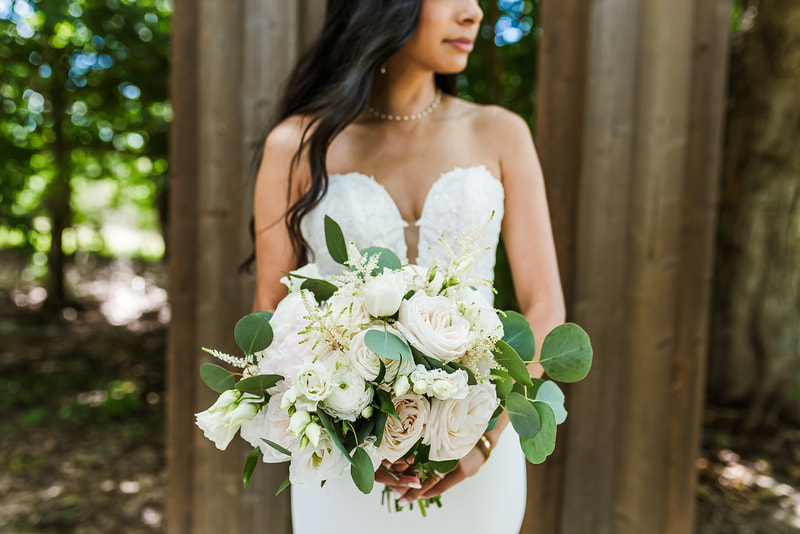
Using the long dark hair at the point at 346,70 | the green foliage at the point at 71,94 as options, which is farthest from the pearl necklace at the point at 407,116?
the green foliage at the point at 71,94

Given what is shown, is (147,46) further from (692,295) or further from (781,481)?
(781,481)

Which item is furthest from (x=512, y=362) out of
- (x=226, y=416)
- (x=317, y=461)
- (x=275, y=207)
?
(x=275, y=207)

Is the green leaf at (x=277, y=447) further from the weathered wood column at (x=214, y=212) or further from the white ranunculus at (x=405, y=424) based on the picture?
the weathered wood column at (x=214, y=212)

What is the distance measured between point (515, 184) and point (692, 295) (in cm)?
112

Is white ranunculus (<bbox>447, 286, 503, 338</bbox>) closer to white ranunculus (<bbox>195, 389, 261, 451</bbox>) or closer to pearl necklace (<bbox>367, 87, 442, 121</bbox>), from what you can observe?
white ranunculus (<bbox>195, 389, 261, 451</bbox>)

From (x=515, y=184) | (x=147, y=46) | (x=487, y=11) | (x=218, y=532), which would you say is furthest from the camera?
(x=147, y=46)

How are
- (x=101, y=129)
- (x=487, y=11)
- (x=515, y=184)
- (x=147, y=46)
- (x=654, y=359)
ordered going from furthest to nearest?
(x=101, y=129) < (x=147, y=46) < (x=487, y=11) < (x=654, y=359) < (x=515, y=184)

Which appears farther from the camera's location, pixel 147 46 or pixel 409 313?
pixel 147 46

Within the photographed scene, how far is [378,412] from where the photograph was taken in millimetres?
1028

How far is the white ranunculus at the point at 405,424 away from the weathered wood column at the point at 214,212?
147cm

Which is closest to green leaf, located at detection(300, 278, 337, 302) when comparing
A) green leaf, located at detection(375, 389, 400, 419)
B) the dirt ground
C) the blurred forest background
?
green leaf, located at detection(375, 389, 400, 419)

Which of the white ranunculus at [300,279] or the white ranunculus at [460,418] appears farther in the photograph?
the white ranunculus at [300,279]

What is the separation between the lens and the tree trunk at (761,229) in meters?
3.84

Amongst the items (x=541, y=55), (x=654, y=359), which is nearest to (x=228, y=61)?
(x=541, y=55)
